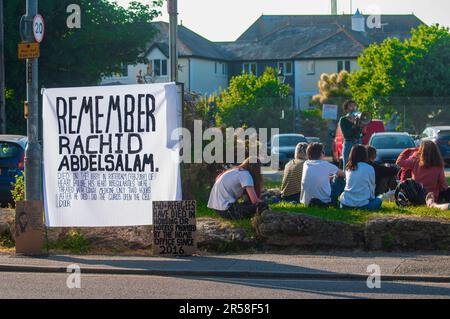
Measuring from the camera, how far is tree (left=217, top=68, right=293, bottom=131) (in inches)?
2014

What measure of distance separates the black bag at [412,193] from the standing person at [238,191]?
2637mm

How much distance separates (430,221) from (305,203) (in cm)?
279

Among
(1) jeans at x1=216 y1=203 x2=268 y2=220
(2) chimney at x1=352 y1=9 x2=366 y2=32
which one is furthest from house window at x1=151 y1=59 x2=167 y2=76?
(1) jeans at x1=216 y1=203 x2=268 y2=220

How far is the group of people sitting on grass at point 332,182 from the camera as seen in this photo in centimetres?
1408

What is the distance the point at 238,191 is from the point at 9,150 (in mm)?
6854

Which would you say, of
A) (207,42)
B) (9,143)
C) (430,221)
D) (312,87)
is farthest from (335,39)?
(430,221)

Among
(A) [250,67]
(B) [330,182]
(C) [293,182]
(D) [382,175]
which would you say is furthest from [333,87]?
(B) [330,182]

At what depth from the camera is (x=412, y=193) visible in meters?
15.4

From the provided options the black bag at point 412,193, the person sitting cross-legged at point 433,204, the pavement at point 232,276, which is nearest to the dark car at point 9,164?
the pavement at point 232,276

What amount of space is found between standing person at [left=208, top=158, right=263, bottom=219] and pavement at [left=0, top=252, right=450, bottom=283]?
1.01m

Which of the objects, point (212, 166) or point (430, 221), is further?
point (212, 166)

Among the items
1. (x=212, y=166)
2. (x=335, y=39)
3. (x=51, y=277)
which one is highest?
(x=335, y=39)
